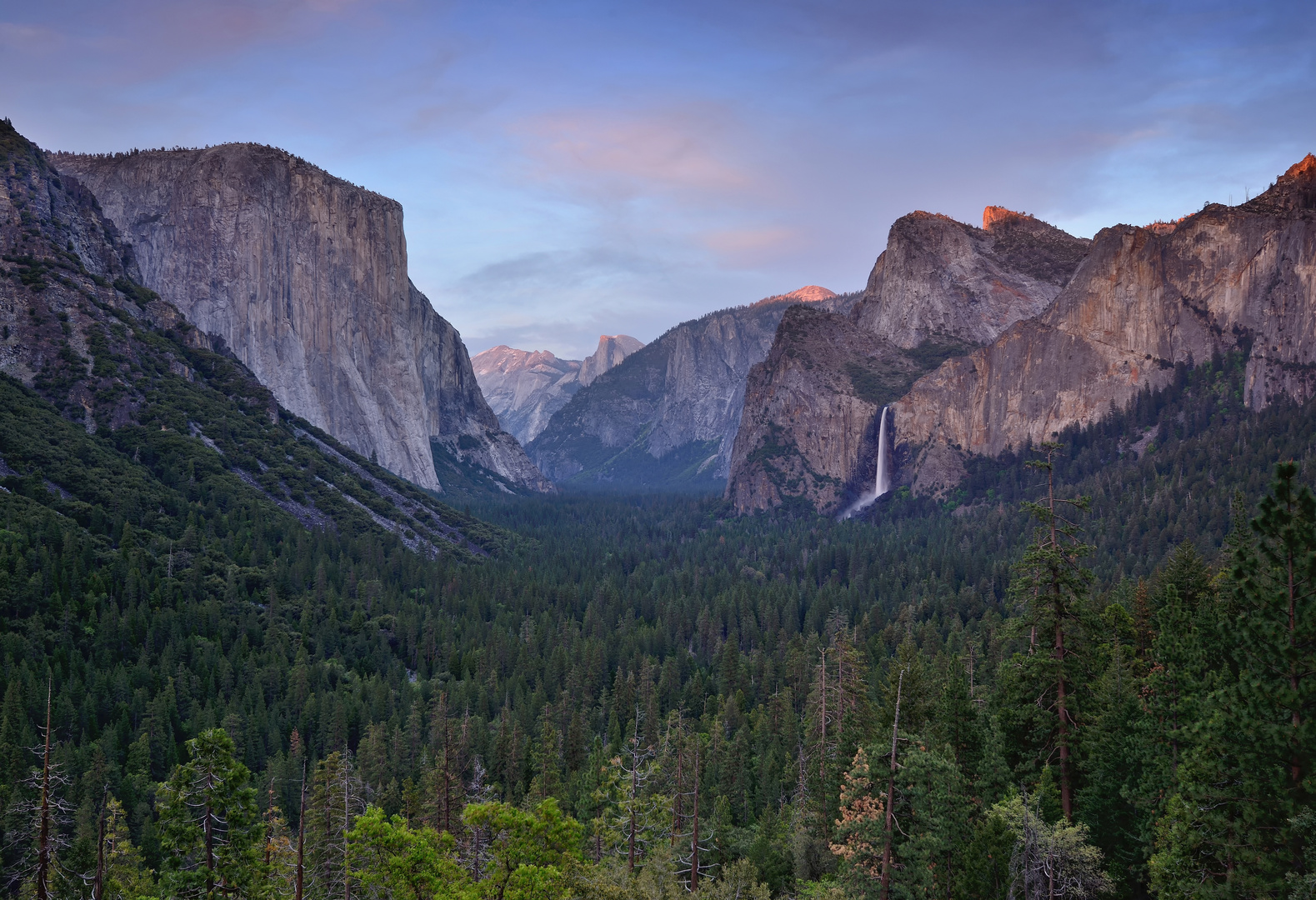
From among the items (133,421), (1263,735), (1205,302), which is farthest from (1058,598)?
(1205,302)

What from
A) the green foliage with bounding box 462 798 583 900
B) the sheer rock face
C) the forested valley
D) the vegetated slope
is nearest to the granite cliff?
the forested valley

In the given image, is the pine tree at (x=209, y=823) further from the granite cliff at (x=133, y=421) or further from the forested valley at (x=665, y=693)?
the granite cliff at (x=133, y=421)

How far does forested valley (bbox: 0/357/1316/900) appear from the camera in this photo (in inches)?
1125

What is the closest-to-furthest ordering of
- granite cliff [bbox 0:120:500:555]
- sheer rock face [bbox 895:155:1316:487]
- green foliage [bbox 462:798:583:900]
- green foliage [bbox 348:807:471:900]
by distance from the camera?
green foliage [bbox 462:798:583:900], green foliage [bbox 348:807:471:900], granite cliff [bbox 0:120:500:555], sheer rock face [bbox 895:155:1316:487]

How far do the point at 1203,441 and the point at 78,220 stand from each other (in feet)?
686

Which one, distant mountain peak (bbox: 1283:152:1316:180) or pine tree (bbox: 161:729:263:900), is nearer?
pine tree (bbox: 161:729:263:900)

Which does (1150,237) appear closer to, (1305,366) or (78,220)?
(1305,366)

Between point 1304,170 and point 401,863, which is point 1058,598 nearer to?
point 401,863

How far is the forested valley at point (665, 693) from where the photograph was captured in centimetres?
2858

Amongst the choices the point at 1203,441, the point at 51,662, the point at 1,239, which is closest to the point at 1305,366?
the point at 1203,441

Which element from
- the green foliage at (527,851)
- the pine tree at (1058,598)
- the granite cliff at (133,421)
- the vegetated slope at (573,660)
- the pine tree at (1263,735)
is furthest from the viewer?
the granite cliff at (133,421)

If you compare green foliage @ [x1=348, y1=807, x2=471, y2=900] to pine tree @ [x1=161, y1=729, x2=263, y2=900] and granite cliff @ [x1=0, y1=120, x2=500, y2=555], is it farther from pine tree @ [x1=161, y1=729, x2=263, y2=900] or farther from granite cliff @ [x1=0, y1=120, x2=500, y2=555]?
granite cliff @ [x1=0, y1=120, x2=500, y2=555]

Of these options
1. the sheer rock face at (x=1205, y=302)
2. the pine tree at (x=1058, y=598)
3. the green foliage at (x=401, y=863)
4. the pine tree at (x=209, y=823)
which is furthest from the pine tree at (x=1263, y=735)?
the sheer rock face at (x=1205, y=302)

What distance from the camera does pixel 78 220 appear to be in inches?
6944
